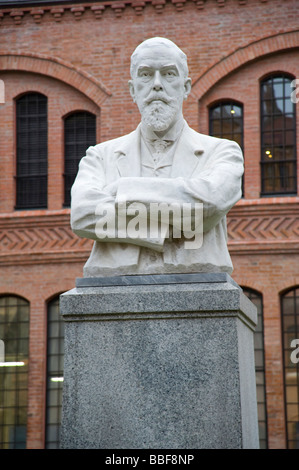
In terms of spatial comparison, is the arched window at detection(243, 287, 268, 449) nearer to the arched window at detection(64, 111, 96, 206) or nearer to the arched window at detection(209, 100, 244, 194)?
the arched window at detection(209, 100, 244, 194)

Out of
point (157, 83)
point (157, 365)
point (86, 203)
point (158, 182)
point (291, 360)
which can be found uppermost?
point (157, 83)

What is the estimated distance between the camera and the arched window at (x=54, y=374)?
2023 centimetres

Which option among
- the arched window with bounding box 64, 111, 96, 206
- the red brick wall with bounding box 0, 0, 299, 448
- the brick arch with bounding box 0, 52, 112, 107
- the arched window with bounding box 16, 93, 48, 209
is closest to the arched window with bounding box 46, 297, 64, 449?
the red brick wall with bounding box 0, 0, 299, 448

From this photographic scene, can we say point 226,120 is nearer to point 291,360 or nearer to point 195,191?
point 291,360

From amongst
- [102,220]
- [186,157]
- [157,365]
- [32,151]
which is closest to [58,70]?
[32,151]

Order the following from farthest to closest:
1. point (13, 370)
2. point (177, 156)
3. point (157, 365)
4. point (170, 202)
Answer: point (13, 370)
point (177, 156)
point (170, 202)
point (157, 365)

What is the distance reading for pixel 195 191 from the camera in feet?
18.7

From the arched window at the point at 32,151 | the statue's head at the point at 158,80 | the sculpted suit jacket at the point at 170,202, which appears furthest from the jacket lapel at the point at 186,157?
the arched window at the point at 32,151

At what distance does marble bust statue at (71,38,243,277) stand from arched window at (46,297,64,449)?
47.8 ft

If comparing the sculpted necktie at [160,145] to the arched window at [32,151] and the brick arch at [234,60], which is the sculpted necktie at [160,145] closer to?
the brick arch at [234,60]

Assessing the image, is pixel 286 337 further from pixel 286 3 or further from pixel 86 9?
pixel 86 9

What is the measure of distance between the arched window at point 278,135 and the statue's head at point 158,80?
48.3 ft

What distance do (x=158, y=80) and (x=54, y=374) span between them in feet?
49.8

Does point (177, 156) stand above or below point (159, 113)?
below
